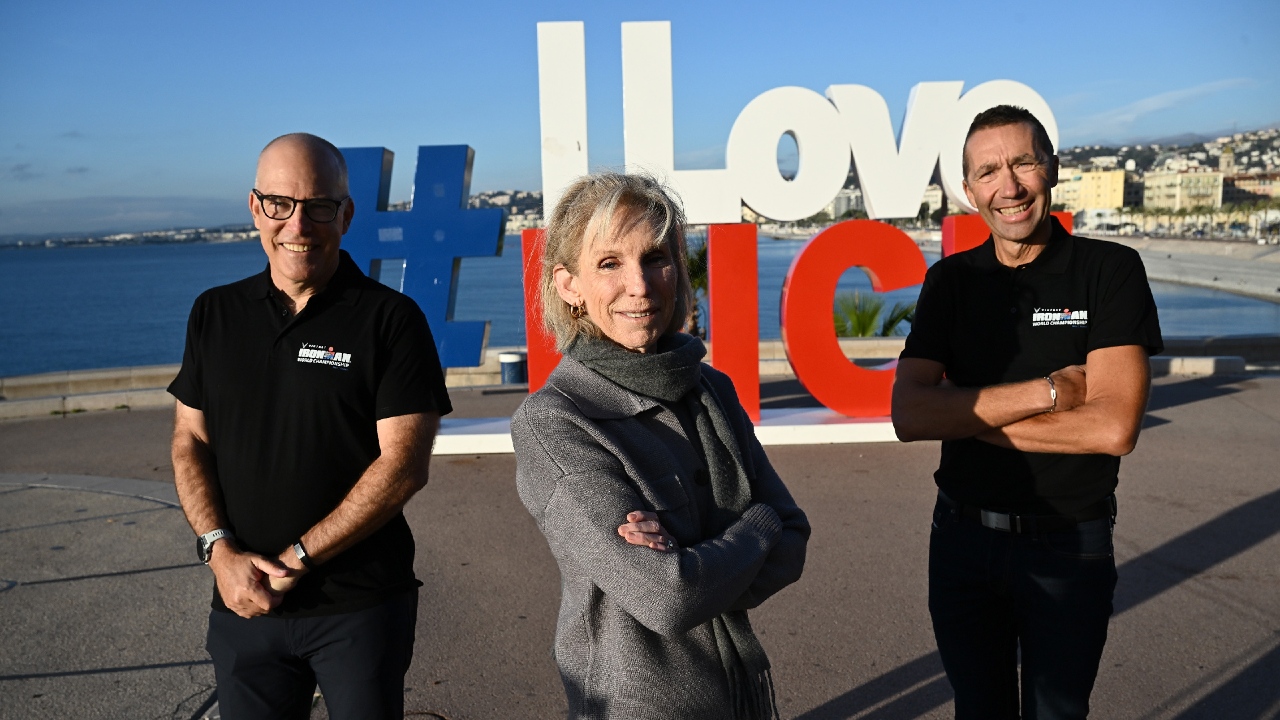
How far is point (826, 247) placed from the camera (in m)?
9.54

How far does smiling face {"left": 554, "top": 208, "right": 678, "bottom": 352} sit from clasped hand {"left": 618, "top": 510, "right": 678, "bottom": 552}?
1.30ft

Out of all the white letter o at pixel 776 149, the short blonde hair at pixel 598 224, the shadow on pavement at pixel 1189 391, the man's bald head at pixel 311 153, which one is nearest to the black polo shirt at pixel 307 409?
the man's bald head at pixel 311 153

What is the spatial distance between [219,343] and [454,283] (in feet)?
23.7

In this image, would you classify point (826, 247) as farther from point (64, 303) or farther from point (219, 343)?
point (64, 303)

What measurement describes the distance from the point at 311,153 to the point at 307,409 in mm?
Answer: 744

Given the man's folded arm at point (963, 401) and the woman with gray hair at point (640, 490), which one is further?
the man's folded arm at point (963, 401)

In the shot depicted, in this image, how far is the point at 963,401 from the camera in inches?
112

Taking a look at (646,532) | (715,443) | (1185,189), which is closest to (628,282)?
(715,443)

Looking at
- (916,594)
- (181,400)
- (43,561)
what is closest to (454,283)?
(43,561)

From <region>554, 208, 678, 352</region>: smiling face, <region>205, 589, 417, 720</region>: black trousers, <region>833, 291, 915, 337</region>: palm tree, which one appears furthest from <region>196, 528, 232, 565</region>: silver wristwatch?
<region>833, 291, 915, 337</region>: palm tree

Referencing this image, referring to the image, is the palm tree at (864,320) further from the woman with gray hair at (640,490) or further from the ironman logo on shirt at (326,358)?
the woman with gray hair at (640,490)

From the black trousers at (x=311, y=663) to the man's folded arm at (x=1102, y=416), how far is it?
1.96 m

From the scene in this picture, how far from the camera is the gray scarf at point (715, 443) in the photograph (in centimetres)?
206

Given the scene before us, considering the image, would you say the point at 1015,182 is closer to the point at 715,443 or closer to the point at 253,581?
the point at 715,443
